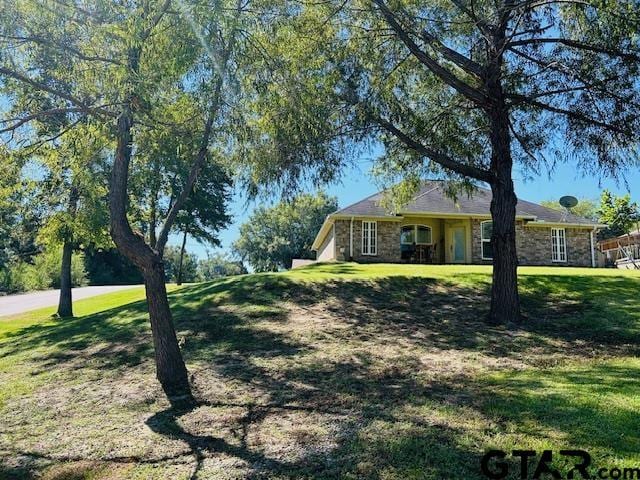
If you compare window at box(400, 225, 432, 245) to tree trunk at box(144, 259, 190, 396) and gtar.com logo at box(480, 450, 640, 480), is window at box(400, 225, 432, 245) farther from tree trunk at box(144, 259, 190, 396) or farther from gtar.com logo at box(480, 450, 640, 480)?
gtar.com logo at box(480, 450, 640, 480)

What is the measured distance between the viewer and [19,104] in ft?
20.7

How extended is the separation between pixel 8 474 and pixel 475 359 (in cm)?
536

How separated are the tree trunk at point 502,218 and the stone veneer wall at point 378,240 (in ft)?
38.3

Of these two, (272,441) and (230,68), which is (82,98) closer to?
(230,68)

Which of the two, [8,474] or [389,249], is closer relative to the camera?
[8,474]

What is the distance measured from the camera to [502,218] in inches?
347

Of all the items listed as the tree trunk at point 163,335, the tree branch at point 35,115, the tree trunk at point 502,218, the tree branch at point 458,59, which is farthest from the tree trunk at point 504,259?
the tree branch at point 35,115

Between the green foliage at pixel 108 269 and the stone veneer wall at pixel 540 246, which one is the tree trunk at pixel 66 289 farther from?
the green foliage at pixel 108 269

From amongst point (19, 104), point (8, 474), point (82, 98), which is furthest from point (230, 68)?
point (8, 474)

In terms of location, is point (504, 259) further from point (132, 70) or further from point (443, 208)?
point (443, 208)

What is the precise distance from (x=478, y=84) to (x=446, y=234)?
13.4 m

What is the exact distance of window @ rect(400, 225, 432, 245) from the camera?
21980 millimetres

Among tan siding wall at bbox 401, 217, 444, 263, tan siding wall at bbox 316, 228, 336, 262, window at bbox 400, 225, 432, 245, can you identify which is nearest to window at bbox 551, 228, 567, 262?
tan siding wall at bbox 401, 217, 444, 263

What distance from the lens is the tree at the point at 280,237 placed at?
46000 millimetres
